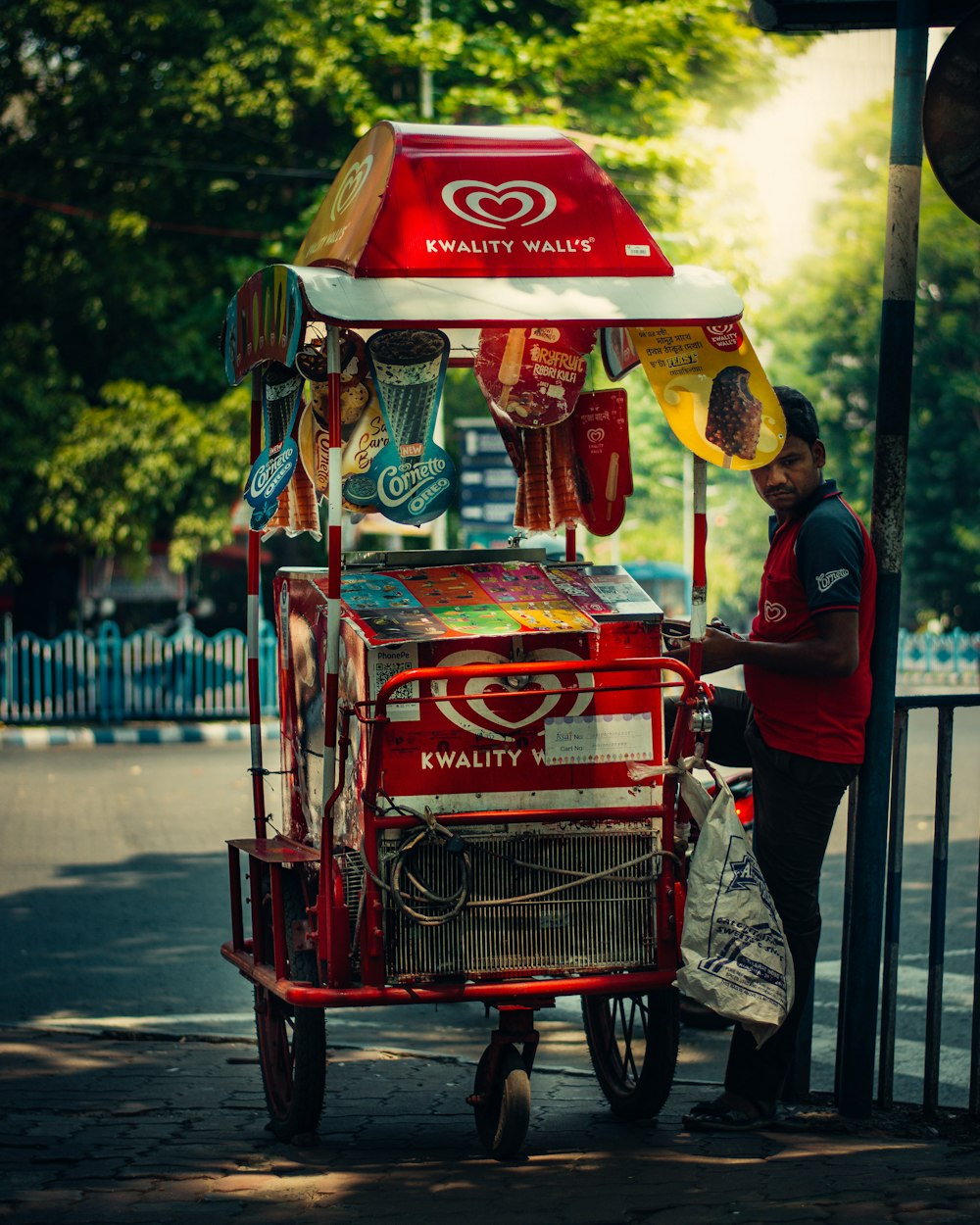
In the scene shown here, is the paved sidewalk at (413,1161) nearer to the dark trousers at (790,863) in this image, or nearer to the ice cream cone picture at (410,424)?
the dark trousers at (790,863)

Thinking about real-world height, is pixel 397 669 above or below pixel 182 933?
above

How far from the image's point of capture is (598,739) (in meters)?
4.32

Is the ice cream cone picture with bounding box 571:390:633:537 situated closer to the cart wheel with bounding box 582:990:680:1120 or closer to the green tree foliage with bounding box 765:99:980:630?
the cart wheel with bounding box 582:990:680:1120

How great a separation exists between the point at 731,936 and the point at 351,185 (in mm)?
2494

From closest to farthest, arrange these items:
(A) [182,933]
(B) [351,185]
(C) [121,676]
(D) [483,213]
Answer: (D) [483,213]
(B) [351,185]
(A) [182,933]
(C) [121,676]

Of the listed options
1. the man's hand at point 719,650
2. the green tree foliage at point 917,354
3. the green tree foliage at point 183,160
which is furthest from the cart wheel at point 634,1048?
the green tree foliage at point 917,354

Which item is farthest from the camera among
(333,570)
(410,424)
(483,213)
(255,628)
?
(255,628)

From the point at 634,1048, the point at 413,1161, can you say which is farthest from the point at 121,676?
the point at 413,1161

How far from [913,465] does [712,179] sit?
2322 cm

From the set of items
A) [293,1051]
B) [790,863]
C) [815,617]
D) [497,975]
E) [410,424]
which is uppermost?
[410,424]

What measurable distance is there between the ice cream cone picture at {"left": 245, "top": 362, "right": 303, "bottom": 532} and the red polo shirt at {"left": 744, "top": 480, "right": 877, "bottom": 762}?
145 centimetres

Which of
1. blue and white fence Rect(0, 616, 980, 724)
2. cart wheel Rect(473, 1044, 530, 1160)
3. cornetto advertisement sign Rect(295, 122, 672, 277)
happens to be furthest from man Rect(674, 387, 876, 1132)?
blue and white fence Rect(0, 616, 980, 724)

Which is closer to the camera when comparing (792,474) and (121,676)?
(792,474)

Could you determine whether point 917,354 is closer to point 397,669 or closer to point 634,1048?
point 634,1048
